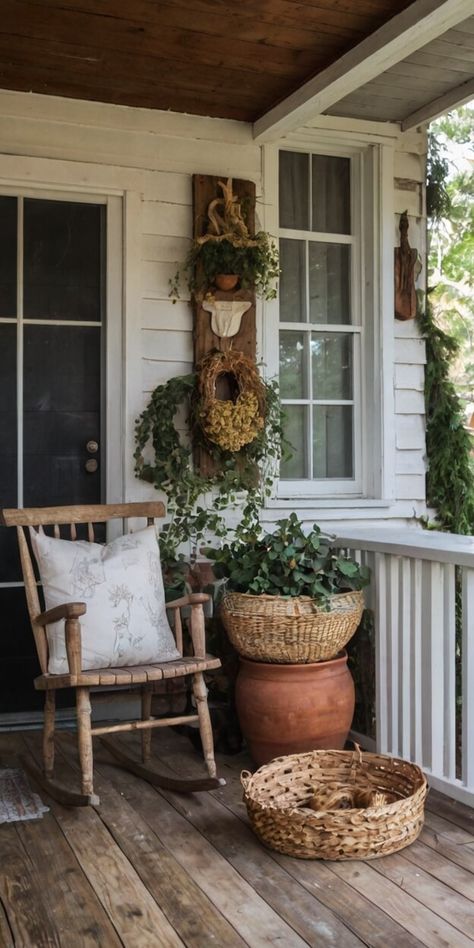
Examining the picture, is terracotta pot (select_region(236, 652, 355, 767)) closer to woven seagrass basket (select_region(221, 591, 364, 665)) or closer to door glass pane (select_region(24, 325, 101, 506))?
woven seagrass basket (select_region(221, 591, 364, 665))

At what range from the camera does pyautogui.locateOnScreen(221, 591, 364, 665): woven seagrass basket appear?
300 cm

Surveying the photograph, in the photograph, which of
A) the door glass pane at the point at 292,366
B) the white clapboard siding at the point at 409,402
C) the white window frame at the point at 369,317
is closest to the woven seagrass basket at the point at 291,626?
the white window frame at the point at 369,317

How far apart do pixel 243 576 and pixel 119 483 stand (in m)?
0.82

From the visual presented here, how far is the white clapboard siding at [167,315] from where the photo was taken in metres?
3.77

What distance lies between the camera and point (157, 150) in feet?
12.5

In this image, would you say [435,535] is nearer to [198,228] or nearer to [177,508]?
[177,508]

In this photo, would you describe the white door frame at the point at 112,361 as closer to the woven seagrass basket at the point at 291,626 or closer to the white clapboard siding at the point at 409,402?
the woven seagrass basket at the point at 291,626

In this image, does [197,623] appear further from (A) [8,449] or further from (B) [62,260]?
(B) [62,260]

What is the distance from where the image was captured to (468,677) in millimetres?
2676

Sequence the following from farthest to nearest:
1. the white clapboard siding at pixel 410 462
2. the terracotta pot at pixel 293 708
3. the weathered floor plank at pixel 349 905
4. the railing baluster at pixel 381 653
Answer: the white clapboard siding at pixel 410 462, the railing baluster at pixel 381 653, the terracotta pot at pixel 293 708, the weathered floor plank at pixel 349 905

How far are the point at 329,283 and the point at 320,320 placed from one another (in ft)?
0.60

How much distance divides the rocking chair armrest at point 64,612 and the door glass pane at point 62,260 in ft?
4.59

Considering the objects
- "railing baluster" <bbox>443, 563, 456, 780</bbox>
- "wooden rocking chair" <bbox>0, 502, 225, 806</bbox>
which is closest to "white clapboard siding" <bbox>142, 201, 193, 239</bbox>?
"wooden rocking chair" <bbox>0, 502, 225, 806</bbox>

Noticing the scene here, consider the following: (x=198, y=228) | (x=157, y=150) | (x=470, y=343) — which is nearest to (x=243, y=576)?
(x=198, y=228)
